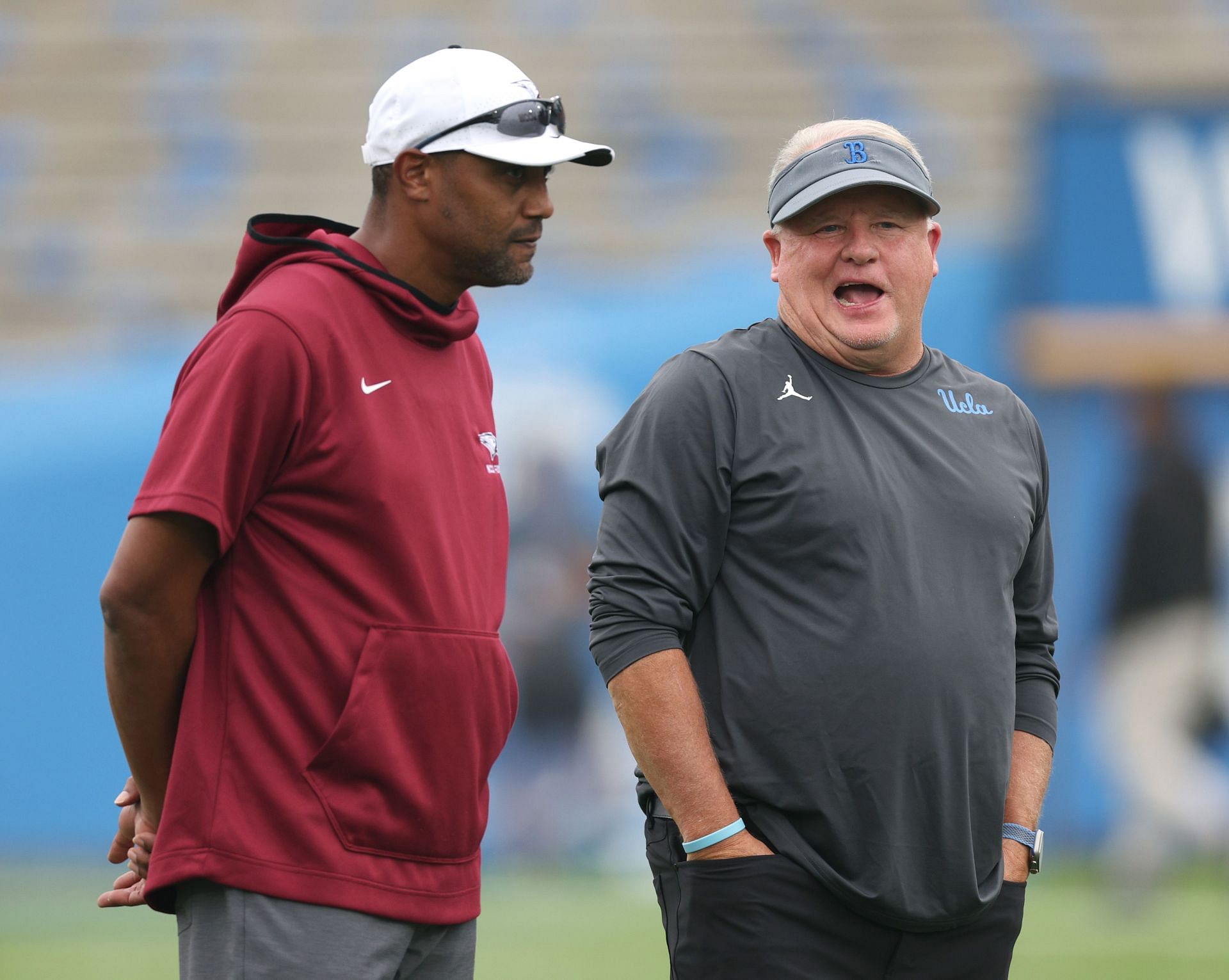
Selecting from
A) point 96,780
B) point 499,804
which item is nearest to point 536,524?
point 499,804

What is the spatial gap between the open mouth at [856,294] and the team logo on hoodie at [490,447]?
0.58 meters

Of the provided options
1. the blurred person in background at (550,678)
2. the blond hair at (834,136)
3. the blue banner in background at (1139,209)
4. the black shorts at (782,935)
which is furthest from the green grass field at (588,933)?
the blond hair at (834,136)

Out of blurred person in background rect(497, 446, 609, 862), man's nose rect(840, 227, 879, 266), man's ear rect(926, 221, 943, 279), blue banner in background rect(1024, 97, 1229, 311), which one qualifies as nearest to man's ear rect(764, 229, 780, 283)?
man's nose rect(840, 227, 879, 266)

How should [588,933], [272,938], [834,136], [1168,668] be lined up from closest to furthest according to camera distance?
[272,938], [834,136], [588,933], [1168,668]

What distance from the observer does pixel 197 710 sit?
2275mm

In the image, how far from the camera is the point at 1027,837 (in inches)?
104

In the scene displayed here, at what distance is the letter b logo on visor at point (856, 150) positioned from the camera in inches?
103

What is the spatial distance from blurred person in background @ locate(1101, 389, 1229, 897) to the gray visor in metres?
7.06

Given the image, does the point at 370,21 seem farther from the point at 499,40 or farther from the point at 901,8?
the point at 901,8

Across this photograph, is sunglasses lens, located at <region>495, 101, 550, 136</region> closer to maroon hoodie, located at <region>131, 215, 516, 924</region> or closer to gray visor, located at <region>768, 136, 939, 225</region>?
maroon hoodie, located at <region>131, 215, 516, 924</region>

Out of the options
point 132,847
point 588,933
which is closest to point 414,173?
point 132,847

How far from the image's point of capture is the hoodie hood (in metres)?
2.46

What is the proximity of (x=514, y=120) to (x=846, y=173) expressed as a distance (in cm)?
51

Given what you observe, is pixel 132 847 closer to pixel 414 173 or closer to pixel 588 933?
pixel 414 173
